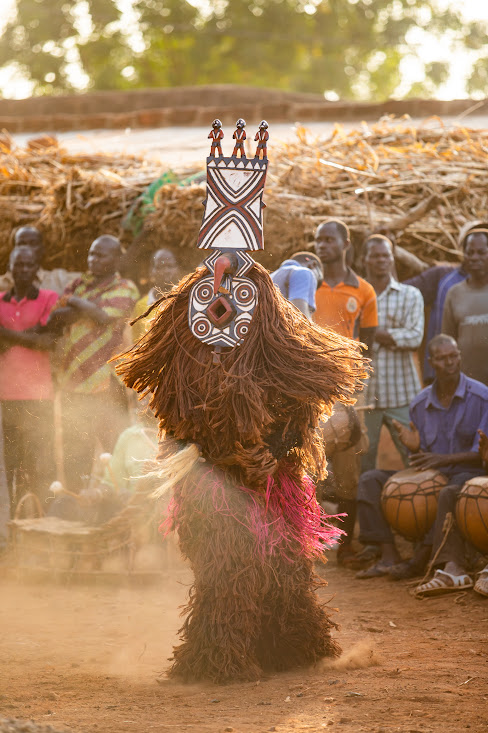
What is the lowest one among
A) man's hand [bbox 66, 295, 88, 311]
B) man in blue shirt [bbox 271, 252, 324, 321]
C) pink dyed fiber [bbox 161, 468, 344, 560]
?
pink dyed fiber [bbox 161, 468, 344, 560]

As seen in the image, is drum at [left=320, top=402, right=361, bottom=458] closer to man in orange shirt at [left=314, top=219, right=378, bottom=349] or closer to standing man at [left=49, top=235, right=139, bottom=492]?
man in orange shirt at [left=314, top=219, right=378, bottom=349]

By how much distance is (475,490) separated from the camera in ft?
20.5

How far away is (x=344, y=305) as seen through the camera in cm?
721

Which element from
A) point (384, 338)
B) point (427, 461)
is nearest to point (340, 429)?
point (427, 461)

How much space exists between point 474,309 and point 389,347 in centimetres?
72

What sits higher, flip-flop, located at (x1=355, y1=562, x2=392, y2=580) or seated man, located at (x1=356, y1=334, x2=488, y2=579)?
seated man, located at (x1=356, y1=334, x2=488, y2=579)

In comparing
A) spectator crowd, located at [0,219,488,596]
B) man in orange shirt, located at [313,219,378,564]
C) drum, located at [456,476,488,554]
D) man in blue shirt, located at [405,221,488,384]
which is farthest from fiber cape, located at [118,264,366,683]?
man in blue shirt, located at [405,221,488,384]

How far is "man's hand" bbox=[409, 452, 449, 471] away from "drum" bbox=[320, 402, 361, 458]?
1.67 feet

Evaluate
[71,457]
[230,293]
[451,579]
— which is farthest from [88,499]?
[230,293]

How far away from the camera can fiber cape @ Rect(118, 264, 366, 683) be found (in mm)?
4484

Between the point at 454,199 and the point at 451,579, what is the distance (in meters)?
3.95

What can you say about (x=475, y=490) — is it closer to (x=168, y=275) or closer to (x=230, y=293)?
(x=230, y=293)

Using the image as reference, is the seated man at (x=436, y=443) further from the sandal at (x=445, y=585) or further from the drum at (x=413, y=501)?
the sandal at (x=445, y=585)

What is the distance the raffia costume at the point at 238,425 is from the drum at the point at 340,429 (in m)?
1.69
